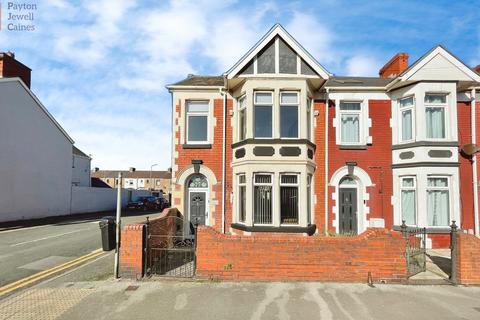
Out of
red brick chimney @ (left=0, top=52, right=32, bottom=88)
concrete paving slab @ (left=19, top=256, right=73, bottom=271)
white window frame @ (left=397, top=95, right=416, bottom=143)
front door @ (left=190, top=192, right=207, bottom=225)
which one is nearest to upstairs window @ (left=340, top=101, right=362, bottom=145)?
white window frame @ (left=397, top=95, right=416, bottom=143)

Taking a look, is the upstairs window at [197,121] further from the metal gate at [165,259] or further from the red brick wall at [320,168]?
Result: the metal gate at [165,259]

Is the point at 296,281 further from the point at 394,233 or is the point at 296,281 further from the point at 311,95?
the point at 311,95

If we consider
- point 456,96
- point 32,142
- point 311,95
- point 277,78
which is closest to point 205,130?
point 277,78

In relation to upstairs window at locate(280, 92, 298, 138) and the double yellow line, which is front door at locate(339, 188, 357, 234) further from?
the double yellow line

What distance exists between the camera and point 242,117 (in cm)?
1413

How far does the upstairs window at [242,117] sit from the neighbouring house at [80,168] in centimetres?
3440

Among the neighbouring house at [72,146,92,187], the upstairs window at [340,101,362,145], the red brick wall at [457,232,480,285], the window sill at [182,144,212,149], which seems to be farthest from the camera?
the neighbouring house at [72,146,92,187]

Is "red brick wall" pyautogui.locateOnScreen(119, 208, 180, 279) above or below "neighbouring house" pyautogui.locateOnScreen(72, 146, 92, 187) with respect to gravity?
below

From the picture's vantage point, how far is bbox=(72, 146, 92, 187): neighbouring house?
42000 millimetres

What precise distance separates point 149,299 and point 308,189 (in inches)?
330

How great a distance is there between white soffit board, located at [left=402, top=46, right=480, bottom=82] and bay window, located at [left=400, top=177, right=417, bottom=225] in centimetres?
426

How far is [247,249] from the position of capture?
8109 millimetres

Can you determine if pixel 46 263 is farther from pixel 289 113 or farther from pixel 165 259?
pixel 289 113

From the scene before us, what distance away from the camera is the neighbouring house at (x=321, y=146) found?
42.5ft
